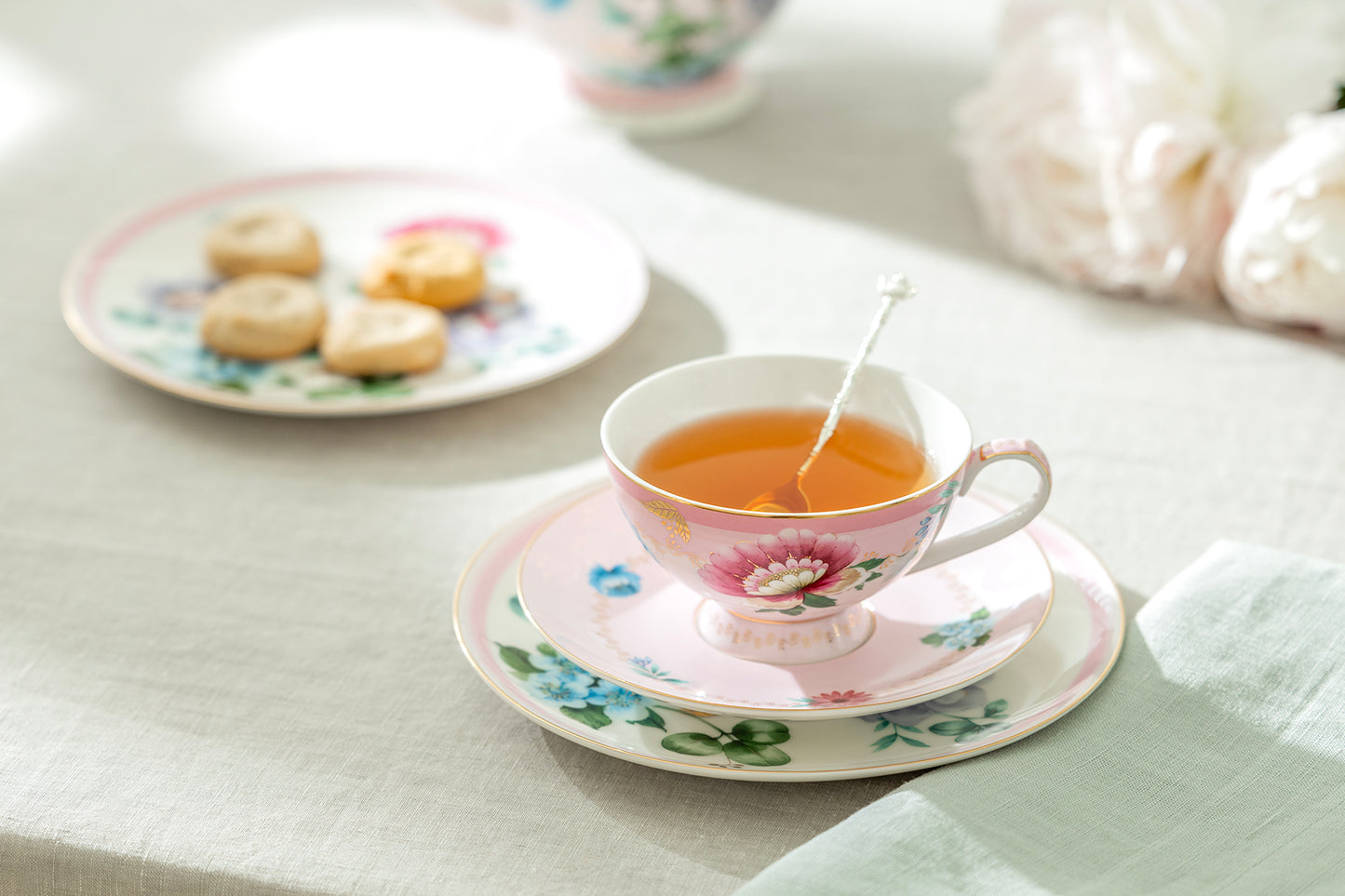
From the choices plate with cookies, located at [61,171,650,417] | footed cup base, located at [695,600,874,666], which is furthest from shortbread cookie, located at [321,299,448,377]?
footed cup base, located at [695,600,874,666]

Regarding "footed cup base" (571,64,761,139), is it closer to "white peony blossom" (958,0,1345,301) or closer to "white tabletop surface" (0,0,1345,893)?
"white tabletop surface" (0,0,1345,893)

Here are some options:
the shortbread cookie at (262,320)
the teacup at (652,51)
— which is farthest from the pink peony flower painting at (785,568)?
the teacup at (652,51)

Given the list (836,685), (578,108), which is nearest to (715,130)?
(578,108)

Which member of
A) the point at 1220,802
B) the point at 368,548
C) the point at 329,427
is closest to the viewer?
the point at 1220,802

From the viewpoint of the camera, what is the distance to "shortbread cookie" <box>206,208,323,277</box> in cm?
96

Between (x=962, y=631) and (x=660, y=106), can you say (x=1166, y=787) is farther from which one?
(x=660, y=106)

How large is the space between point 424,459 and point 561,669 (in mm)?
268

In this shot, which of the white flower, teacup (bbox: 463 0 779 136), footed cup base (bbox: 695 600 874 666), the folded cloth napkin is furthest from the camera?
teacup (bbox: 463 0 779 136)

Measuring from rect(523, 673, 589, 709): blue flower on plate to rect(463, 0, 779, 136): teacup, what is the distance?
784 millimetres

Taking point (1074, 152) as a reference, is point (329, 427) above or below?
below

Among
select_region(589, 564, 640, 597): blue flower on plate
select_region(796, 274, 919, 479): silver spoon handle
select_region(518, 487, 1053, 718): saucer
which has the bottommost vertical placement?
select_region(589, 564, 640, 597): blue flower on plate

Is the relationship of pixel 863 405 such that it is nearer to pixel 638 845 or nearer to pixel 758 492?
pixel 758 492

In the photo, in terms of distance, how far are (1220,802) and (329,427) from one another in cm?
56

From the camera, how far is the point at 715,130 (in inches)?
50.1
